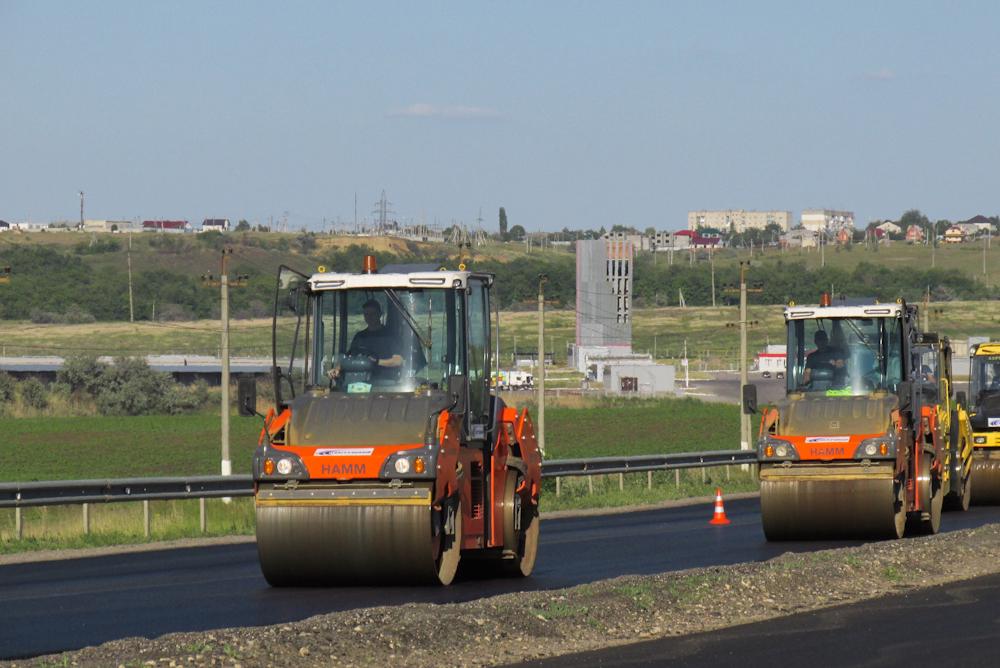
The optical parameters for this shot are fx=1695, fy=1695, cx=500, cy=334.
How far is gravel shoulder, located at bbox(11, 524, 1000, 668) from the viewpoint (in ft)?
36.0

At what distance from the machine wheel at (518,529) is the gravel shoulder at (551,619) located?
1.54 meters

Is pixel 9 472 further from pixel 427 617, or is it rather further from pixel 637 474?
pixel 427 617

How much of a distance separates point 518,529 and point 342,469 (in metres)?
2.77

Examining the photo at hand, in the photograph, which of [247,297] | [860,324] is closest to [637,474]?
[860,324]

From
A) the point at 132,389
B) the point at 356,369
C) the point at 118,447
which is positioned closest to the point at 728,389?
the point at 132,389

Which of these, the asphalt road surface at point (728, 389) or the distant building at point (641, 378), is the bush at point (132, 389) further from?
the asphalt road surface at point (728, 389)

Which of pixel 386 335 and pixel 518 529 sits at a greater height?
pixel 386 335

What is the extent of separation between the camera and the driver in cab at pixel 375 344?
16141 millimetres

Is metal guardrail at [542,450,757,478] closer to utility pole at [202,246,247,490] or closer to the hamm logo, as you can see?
utility pole at [202,246,247,490]

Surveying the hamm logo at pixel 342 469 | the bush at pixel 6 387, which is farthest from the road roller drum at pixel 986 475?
the bush at pixel 6 387

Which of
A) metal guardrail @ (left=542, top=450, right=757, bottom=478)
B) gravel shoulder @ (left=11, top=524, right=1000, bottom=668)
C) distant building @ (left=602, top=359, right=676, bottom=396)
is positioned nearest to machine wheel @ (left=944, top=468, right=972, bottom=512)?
metal guardrail @ (left=542, top=450, right=757, bottom=478)

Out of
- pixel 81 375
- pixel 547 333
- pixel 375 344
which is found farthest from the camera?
pixel 547 333

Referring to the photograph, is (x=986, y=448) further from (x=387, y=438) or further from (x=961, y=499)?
(x=387, y=438)

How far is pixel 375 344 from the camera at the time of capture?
1631cm
